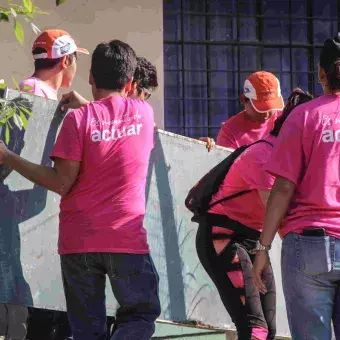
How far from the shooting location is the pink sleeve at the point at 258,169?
17.7ft

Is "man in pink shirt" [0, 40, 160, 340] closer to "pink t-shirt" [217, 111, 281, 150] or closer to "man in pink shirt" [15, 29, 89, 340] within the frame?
"man in pink shirt" [15, 29, 89, 340]

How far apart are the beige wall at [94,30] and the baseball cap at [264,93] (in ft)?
8.51

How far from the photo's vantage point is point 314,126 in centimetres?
456

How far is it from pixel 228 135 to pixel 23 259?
6.29 feet

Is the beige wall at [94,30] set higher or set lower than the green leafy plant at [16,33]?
higher

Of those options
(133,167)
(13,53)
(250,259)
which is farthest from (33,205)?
(13,53)

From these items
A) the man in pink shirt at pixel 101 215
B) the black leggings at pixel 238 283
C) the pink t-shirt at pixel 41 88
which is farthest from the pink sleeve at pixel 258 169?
the pink t-shirt at pixel 41 88

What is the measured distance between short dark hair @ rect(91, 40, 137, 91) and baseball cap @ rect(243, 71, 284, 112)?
5.20 ft

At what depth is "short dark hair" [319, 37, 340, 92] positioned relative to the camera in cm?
465

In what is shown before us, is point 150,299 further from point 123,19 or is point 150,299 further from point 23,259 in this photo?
point 123,19

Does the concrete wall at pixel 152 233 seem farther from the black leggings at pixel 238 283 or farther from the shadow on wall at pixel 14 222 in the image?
the black leggings at pixel 238 283

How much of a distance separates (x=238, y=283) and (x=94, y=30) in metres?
4.01

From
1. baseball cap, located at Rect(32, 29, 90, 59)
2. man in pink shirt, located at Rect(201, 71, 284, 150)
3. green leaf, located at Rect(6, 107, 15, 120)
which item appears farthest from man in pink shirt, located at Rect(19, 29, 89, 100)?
green leaf, located at Rect(6, 107, 15, 120)

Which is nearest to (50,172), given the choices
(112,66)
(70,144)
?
(70,144)
